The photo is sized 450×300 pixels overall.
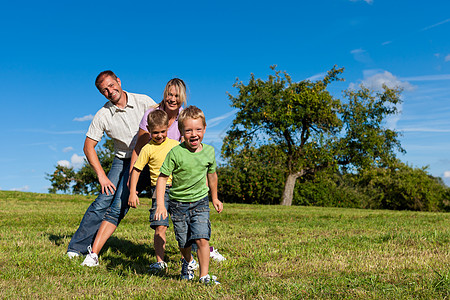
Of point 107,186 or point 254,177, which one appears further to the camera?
point 254,177

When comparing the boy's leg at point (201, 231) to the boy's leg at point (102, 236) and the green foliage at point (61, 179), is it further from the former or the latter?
the green foliage at point (61, 179)

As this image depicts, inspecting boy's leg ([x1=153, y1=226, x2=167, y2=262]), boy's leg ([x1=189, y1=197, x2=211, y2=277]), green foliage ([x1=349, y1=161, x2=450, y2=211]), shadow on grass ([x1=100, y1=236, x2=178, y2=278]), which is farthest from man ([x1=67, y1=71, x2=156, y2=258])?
green foliage ([x1=349, y1=161, x2=450, y2=211])

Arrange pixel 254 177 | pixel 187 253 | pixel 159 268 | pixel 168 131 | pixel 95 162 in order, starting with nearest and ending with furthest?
pixel 187 253 → pixel 159 268 → pixel 168 131 → pixel 95 162 → pixel 254 177

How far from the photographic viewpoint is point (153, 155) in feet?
14.9

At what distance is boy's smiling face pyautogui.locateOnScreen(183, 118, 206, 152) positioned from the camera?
382 centimetres

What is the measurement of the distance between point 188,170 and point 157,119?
0.87 meters

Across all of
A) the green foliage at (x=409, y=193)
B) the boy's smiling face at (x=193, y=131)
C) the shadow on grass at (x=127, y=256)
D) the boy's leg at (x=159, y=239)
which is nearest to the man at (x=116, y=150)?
the shadow on grass at (x=127, y=256)

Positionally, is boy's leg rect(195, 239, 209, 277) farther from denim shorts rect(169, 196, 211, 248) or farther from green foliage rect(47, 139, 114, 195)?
green foliage rect(47, 139, 114, 195)

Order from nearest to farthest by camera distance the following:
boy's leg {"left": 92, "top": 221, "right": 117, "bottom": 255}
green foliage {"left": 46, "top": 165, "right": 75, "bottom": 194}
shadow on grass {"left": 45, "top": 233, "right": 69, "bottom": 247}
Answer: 1. boy's leg {"left": 92, "top": 221, "right": 117, "bottom": 255}
2. shadow on grass {"left": 45, "top": 233, "right": 69, "bottom": 247}
3. green foliage {"left": 46, "top": 165, "right": 75, "bottom": 194}

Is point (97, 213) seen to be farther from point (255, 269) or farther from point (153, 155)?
point (255, 269)

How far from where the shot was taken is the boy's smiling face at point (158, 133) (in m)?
4.47

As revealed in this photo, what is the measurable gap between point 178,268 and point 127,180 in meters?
1.32

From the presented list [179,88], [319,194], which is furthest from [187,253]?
[319,194]

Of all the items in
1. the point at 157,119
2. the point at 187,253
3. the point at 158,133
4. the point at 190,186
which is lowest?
the point at 187,253
